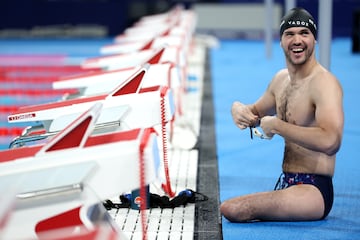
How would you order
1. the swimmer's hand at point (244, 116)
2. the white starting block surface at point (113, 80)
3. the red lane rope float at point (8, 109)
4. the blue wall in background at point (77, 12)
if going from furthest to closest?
the blue wall in background at point (77, 12)
the red lane rope float at point (8, 109)
the white starting block surface at point (113, 80)
the swimmer's hand at point (244, 116)

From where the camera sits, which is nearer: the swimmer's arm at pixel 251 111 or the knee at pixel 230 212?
the knee at pixel 230 212

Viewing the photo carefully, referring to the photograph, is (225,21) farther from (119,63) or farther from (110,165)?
(110,165)

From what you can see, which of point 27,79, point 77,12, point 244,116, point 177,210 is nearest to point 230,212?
point 177,210

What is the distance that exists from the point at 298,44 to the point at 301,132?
0.52m

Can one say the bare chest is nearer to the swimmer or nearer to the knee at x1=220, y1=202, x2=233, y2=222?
the swimmer

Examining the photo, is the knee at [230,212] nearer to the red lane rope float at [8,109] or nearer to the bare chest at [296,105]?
the bare chest at [296,105]

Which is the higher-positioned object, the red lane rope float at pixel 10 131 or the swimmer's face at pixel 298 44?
the swimmer's face at pixel 298 44

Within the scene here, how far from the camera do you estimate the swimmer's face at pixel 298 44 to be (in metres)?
4.35

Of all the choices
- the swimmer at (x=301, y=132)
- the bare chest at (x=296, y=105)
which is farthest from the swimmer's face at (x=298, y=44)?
the bare chest at (x=296, y=105)

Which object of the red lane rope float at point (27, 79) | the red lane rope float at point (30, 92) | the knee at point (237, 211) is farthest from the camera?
the red lane rope float at point (27, 79)

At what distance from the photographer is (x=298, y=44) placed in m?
4.35

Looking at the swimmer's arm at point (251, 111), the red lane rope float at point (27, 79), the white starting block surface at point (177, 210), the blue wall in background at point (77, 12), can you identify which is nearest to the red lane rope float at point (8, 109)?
the white starting block surface at point (177, 210)

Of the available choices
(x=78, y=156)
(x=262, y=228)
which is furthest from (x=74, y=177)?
(x=262, y=228)

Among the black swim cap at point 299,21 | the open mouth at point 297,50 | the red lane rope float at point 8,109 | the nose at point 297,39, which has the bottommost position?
the red lane rope float at point 8,109
